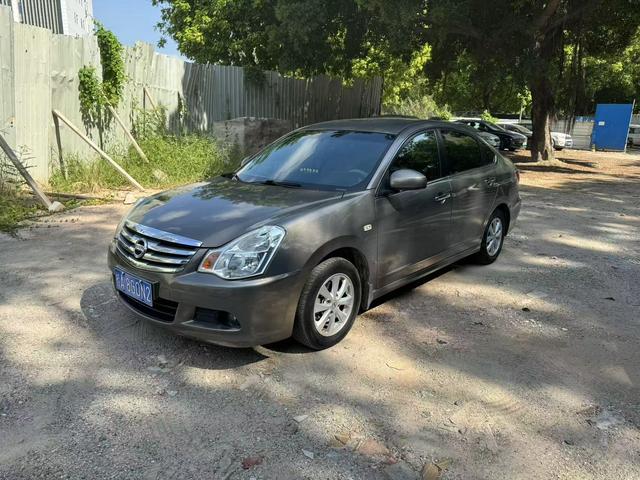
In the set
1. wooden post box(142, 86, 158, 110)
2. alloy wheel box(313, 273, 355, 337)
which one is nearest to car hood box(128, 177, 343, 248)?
alloy wheel box(313, 273, 355, 337)

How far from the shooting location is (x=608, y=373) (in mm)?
3568

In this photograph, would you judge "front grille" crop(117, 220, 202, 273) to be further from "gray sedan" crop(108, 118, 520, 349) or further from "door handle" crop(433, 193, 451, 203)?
"door handle" crop(433, 193, 451, 203)

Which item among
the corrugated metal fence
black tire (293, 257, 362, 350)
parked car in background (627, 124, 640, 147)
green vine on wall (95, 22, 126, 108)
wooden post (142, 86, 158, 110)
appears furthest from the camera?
parked car in background (627, 124, 640, 147)

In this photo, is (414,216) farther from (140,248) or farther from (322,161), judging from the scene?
(140,248)

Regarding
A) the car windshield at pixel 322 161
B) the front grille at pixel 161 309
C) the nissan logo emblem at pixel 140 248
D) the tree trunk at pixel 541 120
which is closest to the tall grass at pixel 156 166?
the car windshield at pixel 322 161

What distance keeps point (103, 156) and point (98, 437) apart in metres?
7.23

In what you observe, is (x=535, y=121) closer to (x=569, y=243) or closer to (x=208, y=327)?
(x=569, y=243)

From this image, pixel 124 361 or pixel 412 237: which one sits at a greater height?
pixel 412 237

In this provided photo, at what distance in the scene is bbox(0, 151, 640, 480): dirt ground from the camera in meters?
2.64

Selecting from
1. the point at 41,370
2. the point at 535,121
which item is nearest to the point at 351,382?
the point at 41,370

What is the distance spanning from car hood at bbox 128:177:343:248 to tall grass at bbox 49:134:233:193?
556 centimetres

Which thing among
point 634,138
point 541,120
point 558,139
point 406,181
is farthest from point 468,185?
point 634,138

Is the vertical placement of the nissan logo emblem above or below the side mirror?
below

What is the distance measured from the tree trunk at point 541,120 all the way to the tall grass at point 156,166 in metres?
11.3
